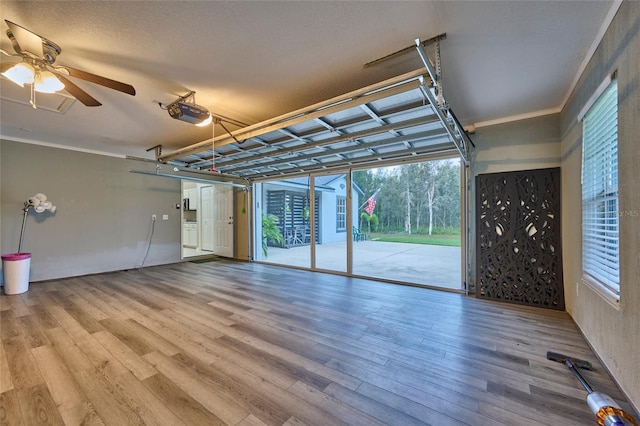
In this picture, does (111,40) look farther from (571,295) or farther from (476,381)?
(571,295)

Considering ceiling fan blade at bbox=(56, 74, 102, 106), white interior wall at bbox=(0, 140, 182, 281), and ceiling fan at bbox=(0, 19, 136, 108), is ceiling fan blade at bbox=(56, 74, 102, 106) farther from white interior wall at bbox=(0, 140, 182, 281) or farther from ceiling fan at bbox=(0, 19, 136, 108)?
white interior wall at bbox=(0, 140, 182, 281)

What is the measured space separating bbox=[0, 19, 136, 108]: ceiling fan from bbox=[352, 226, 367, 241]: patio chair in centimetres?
424

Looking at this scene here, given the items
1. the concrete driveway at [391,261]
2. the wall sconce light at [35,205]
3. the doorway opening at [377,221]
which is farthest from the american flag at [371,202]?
the wall sconce light at [35,205]

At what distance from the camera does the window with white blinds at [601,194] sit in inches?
77.8

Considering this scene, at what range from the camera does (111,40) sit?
204 centimetres

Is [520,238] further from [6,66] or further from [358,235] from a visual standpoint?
[6,66]

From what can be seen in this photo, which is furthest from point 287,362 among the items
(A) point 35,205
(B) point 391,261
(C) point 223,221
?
(C) point 223,221

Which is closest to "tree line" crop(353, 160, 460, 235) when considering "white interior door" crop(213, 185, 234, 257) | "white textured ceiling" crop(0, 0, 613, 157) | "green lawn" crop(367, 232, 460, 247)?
"green lawn" crop(367, 232, 460, 247)

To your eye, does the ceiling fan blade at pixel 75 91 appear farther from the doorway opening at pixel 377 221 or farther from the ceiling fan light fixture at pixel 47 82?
the doorway opening at pixel 377 221

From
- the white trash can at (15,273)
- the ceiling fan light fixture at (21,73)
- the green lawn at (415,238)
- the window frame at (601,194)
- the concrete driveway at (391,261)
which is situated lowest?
the concrete driveway at (391,261)

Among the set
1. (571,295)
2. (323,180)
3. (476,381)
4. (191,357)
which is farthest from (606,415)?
(323,180)

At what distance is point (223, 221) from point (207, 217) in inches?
36.0

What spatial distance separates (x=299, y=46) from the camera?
6.98 feet

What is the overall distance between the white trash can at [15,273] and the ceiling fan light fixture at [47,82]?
3486mm
